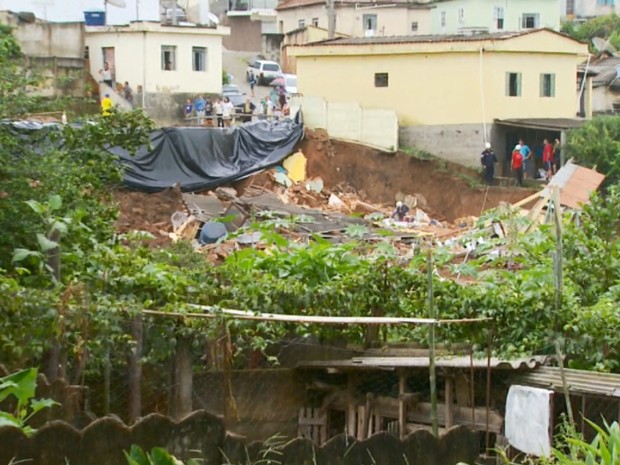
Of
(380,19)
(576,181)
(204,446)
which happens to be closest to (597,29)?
(380,19)

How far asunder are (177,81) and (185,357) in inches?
1272

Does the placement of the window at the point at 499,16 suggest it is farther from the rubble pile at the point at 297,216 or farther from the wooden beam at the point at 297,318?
the wooden beam at the point at 297,318

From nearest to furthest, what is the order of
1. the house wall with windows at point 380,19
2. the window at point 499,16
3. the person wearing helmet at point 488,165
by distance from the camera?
1. the person wearing helmet at point 488,165
2. the window at point 499,16
3. the house wall with windows at point 380,19

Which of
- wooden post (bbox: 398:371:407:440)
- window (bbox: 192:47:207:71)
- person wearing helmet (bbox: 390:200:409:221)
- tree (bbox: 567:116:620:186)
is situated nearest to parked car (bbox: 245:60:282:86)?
window (bbox: 192:47:207:71)

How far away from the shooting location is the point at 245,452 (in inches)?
345

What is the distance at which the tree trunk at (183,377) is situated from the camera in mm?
11109

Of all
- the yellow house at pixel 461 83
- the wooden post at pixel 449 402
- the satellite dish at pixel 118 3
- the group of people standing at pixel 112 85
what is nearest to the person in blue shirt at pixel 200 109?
the group of people standing at pixel 112 85

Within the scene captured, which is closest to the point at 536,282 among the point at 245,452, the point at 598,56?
the point at 245,452

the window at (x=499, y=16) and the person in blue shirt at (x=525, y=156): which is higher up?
the window at (x=499, y=16)

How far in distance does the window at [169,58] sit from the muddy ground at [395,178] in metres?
6.21

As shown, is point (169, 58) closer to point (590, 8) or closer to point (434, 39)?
point (434, 39)

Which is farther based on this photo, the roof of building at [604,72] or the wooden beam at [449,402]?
the roof of building at [604,72]

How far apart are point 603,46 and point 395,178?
64.3 feet

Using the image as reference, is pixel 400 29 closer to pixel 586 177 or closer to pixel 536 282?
pixel 586 177
